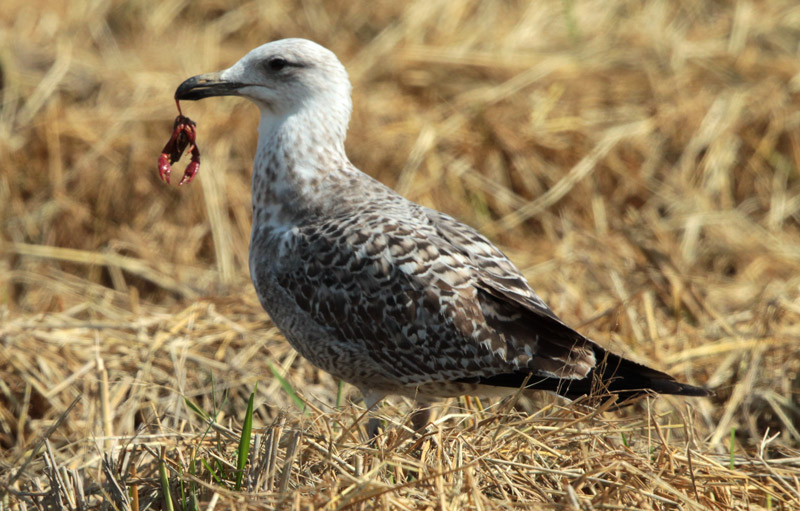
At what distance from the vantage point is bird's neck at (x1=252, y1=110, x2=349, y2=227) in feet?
13.0

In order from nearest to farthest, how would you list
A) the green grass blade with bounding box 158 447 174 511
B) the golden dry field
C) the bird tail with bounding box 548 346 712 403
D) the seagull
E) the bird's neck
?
1. the green grass blade with bounding box 158 447 174 511
2. the golden dry field
3. the bird tail with bounding box 548 346 712 403
4. the seagull
5. the bird's neck

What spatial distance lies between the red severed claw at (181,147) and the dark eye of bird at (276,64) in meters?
0.41

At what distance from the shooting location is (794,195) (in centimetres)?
638

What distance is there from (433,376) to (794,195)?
3.85 m

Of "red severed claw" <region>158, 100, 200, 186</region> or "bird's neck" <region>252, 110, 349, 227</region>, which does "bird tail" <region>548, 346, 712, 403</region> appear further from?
"red severed claw" <region>158, 100, 200, 186</region>

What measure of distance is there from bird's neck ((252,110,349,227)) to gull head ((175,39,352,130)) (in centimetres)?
6

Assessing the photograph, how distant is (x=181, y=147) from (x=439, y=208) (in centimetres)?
259

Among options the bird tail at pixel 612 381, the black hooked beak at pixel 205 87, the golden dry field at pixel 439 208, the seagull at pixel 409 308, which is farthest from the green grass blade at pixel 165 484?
the black hooked beak at pixel 205 87

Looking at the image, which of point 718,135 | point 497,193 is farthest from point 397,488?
point 718,135

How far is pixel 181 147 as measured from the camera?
161 inches


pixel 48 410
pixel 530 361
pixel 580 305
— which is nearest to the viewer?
pixel 530 361

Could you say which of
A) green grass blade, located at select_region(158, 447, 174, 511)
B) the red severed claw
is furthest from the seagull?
green grass blade, located at select_region(158, 447, 174, 511)

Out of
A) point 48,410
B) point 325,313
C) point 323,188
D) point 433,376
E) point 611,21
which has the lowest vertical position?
point 48,410

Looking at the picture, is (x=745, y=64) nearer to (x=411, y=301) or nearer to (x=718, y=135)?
(x=718, y=135)
